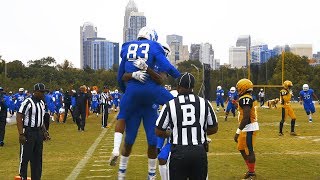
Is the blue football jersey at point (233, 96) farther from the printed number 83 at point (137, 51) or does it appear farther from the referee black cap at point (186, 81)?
the referee black cap at point (186, 81)

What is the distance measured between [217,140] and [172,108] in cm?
1144

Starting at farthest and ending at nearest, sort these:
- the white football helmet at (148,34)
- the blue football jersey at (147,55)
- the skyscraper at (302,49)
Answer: the skyscraper at (302,49), the white football helmet at (148,34), the blue football jersey at (147,55)

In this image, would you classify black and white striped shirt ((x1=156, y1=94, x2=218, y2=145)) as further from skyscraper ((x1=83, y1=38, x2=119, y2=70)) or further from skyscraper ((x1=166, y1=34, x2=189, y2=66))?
skyscraper ((x1=83, y1=38, x2=119, y2=70))

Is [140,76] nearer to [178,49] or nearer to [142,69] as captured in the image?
[142,69]

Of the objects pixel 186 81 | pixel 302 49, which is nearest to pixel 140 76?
pixel 186 81

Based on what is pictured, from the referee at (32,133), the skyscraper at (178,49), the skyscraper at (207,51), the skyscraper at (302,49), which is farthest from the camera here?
the skyscraper at (302,49)

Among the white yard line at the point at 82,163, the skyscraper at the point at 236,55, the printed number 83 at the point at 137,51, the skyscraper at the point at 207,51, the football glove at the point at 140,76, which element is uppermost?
the skyscraper at the point at 207,51

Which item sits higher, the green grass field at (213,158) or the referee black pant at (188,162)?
the referee black pant at (188,162)

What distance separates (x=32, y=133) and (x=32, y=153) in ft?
1.11

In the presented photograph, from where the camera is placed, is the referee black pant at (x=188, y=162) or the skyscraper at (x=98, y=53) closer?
the referee black pant at (x=188, y=162)

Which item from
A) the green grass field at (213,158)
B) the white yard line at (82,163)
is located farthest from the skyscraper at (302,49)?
the white yard line at (82,163)

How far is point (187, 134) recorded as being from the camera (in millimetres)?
5805

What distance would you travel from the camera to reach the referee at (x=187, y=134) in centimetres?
579

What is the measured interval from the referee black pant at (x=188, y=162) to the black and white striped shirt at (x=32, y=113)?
12.8 feet
